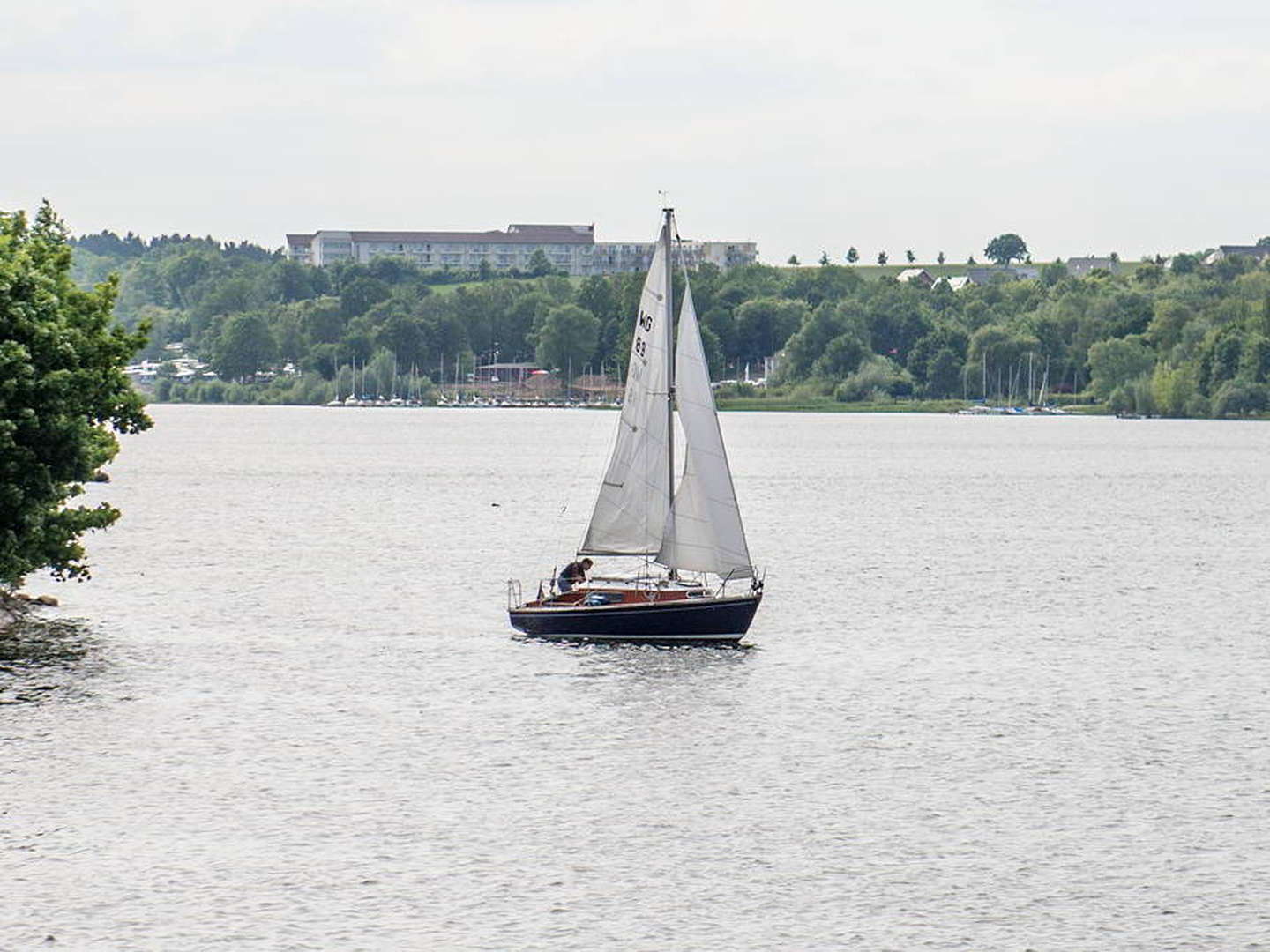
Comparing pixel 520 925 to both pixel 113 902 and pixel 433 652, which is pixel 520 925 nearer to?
pixel 113 902

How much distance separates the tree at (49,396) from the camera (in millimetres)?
72125

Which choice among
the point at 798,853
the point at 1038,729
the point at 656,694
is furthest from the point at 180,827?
the point at 1038,729

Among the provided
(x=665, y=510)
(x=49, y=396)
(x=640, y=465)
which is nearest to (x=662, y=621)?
(x=665, y=510)

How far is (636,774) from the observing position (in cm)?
5603

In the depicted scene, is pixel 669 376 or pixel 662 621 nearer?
pixel 662 621

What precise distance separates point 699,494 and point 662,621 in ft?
15.0

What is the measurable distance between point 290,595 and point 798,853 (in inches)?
2235

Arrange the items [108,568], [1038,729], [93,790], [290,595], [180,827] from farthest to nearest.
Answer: [108,568] < [290,595] < [1038,729] < [93,790] < [180,827]

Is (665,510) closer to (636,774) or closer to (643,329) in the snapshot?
(643,329)

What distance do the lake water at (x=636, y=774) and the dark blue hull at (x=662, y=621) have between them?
40.6 inches

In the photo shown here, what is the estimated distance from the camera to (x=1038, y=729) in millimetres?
63781

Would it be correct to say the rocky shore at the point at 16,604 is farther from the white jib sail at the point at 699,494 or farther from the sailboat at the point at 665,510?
the white jib sail at the point at 699,494

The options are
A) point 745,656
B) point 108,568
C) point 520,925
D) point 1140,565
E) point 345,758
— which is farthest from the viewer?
point 1140,565

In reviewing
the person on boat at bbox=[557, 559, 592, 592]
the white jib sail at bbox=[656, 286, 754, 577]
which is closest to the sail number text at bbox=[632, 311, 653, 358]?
the white jib sail at bbox=[656, 286, 754, 577]
